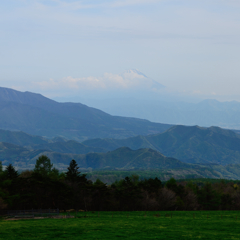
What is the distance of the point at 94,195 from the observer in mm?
108750

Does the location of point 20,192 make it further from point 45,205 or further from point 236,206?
point 236,206

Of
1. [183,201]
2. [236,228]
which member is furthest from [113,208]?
[236,228]

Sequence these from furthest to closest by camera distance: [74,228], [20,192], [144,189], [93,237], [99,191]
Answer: [144,189] < [99,191] < [20,192] < [74,228] < [93,237]

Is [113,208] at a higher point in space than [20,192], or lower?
lower

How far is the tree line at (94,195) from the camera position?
95.7 metres

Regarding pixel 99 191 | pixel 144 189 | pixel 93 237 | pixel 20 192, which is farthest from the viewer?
pixel 144 189

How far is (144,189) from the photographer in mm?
123625

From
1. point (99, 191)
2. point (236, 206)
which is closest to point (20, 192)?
point (99, 191)

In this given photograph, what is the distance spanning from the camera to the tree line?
95688 mm

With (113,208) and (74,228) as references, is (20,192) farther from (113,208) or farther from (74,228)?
(74,228)

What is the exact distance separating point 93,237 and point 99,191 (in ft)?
206

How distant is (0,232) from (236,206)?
104923 millimetres

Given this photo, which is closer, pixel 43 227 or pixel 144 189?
pixel 43 227

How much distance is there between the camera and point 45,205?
328ft
